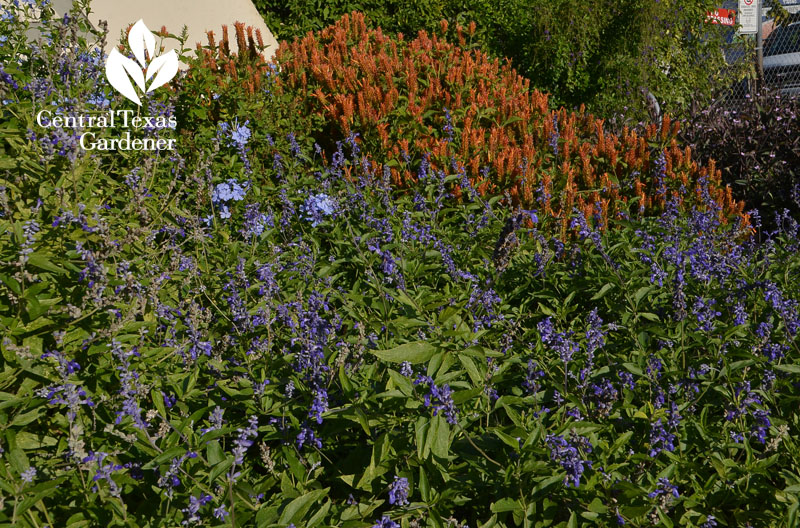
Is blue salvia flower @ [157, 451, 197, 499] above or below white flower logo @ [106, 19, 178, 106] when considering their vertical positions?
below

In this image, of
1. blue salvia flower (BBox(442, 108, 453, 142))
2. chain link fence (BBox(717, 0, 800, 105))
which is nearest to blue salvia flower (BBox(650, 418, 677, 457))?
blue salvia flower (BBox(442, 108, 453, 142))

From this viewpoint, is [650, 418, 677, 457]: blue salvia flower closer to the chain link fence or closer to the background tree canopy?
the background tree canopy

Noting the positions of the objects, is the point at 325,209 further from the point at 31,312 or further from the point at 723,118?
the point at 723,118

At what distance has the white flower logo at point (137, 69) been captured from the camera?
13.5 feet

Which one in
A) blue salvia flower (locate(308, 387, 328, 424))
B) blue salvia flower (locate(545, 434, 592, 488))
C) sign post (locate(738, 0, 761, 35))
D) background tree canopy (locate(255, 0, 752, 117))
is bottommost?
blue salvia flower (locate(545, 434, 592, 488))

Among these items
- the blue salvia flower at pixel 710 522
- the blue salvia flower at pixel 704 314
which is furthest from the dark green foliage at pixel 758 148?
the blue salvia flower at pixel 710 522

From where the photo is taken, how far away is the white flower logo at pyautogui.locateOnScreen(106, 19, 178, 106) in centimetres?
413

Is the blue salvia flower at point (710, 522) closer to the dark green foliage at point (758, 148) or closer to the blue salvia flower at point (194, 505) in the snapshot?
the blue salvia flower at point (194, 505)

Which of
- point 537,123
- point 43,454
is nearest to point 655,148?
point 537,123

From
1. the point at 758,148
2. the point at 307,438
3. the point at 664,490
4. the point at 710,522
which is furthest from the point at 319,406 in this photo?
the point at 758,148

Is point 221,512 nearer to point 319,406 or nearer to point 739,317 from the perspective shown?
point 319,406

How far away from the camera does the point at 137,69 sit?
4.27 metres

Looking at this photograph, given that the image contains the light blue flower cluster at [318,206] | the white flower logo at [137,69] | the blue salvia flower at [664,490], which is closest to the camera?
the blue salvia flower at [664,490]

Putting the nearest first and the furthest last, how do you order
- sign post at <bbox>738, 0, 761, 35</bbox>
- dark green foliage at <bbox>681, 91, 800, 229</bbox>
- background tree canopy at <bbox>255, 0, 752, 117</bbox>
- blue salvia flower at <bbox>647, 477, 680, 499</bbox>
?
blue salvia flower at <bbox>647, 477, 680, 499</bbox> → dark green foliage at <bbox>681, 91, 800, 229</bbox> → background tree canopy at <bbox>255, 0, 752, 117</bbox> → sign post at <bbox>738, 0, 761, 35</bbox>
